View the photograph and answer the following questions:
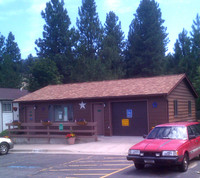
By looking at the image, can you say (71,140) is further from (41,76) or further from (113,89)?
(41,76)

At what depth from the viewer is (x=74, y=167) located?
1097 cm

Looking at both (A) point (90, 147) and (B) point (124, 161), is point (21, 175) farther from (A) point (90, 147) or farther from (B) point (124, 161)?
(A) point (90, 147)

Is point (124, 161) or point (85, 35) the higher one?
point (85, 35)

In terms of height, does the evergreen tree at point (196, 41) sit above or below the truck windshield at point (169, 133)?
above

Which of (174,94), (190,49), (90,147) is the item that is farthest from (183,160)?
(190,49)

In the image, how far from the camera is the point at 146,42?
4300 centimetres

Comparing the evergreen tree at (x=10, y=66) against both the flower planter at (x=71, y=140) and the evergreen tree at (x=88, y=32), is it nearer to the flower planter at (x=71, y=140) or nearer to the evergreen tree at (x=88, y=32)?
the evergreen tree at (x=88, y=32)

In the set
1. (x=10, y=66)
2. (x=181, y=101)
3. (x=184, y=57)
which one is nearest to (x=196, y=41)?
(x=184, y=57)

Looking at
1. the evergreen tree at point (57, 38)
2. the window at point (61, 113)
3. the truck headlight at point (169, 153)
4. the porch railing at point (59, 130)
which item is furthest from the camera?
the evergreen tree at point (57, 38)

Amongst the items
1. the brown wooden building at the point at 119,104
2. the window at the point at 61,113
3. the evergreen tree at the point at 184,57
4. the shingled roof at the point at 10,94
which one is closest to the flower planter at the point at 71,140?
the brown wooden building at the point at 119,104

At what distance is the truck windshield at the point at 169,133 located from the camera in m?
10.1

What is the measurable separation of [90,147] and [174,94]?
6856 millimetres

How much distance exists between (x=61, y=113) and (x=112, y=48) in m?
22.7

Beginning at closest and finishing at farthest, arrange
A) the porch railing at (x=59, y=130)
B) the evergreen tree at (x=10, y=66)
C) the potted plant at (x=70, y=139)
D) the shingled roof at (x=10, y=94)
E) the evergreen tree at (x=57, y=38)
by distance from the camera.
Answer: the potted plant at (x=70, y=139) < the porch railing at (x=59, y=130) < the shingled roof at (x=10, y=94) < the evergreen tree at (x=57, y=38) < the evergreen tree at (x=10, y=66)
